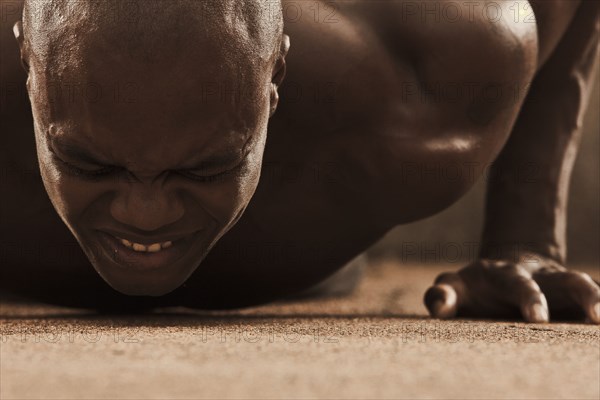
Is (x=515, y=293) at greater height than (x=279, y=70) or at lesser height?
lesser

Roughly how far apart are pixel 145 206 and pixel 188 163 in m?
0.05

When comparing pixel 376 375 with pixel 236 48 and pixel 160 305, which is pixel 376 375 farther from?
pixel 160 305

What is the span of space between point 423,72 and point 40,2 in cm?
41

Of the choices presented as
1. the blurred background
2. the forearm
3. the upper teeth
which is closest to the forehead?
the upper teeth

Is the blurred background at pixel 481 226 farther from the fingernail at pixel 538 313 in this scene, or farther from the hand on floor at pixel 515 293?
the fingernail at pixel 538 313

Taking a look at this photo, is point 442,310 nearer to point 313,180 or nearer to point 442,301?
point 442,301

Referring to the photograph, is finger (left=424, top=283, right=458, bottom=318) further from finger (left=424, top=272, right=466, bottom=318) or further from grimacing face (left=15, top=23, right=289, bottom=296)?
grimacing face (left=15, top=23, right=289, bottom=296)

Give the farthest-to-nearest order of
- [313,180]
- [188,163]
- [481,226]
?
[481,226] → [313,180] → [188,163]

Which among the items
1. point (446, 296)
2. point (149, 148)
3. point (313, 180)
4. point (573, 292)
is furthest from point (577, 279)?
point (149, 148)

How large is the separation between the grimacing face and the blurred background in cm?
206

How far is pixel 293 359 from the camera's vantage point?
0.71m

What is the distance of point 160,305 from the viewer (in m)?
1.15

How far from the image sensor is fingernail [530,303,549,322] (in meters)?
1.11

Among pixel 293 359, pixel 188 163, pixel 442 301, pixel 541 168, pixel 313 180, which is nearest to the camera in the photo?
pixel 293 359
